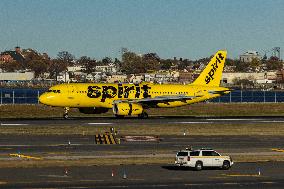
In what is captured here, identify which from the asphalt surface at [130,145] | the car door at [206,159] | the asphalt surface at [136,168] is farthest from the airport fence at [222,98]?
the car door at [206,159]

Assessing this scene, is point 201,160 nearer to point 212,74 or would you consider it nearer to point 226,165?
point 226,165

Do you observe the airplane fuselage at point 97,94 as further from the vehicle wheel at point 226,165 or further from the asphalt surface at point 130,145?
the vehicle wheel at point 226,165

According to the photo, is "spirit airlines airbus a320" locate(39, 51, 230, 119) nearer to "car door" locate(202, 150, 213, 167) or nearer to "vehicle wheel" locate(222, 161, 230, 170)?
"car door" locate(202, 150, 213, 167)

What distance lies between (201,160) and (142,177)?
237 inches

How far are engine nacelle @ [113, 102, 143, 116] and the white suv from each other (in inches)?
1684

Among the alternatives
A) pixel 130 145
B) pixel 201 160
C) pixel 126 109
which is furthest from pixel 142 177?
pixel 126 109

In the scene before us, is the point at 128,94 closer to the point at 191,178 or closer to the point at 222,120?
the point at 222,120

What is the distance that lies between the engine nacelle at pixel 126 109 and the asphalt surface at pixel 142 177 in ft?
134

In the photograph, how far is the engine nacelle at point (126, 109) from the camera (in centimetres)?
9494

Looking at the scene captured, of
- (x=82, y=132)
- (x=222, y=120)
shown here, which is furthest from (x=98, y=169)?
(x=222, y=120)

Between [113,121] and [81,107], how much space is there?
8.85 meters

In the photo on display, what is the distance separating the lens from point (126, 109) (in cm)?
9525

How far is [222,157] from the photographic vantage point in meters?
52.5

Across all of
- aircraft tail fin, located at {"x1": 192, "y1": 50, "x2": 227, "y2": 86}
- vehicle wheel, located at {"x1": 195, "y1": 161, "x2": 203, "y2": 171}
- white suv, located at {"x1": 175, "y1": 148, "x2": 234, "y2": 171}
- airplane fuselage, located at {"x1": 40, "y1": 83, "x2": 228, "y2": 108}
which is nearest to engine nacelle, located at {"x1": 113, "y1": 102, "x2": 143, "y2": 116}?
airplane fuselage, located at {"x1": 40, "y1": 83, "x2": 228, "y2": 108}
